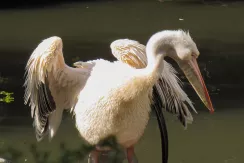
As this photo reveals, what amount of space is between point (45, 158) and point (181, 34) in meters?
1.84

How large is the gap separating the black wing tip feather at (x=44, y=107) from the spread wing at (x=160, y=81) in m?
0.46

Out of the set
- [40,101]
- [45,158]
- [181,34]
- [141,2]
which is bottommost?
[141,2]

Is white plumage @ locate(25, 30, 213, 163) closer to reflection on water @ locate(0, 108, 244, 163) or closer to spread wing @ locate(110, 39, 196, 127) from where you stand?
spread wing @ locate(110, 39, 196, 127)

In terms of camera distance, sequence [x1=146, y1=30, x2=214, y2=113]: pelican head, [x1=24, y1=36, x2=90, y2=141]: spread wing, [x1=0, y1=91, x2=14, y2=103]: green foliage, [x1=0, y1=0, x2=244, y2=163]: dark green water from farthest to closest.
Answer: [x1=0, y1=91, x2=14, y2=103]: green foliage < [x1=0, y1=0, x2=244, y2=163]: dark green water < [x1=24, y1=36, x2=90, y2=141]: spread wing < [x1=146, y1=30, x2=214, y2=113]: pelican head

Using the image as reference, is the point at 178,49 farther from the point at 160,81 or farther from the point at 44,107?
the point at 44,107

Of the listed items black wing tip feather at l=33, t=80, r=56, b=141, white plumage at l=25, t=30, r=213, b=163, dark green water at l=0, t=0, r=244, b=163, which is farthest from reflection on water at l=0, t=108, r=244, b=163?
white plumage at l=25, t=30, r=213, b=163

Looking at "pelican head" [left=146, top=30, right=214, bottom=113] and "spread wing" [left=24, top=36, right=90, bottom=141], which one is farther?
"spread wing" [left=24, top=36, right=90, bottom=141]

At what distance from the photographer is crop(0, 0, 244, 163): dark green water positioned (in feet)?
17.5

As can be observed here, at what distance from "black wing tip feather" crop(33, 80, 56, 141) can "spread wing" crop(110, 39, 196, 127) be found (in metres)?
0.46

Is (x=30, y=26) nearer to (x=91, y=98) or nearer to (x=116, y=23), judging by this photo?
(x=116, y=23)

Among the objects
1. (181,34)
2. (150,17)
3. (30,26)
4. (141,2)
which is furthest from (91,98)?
(141,2)

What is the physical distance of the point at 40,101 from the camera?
390 centimetres

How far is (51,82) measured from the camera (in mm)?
3842

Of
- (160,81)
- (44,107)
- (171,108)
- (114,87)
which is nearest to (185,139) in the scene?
(171,108)
